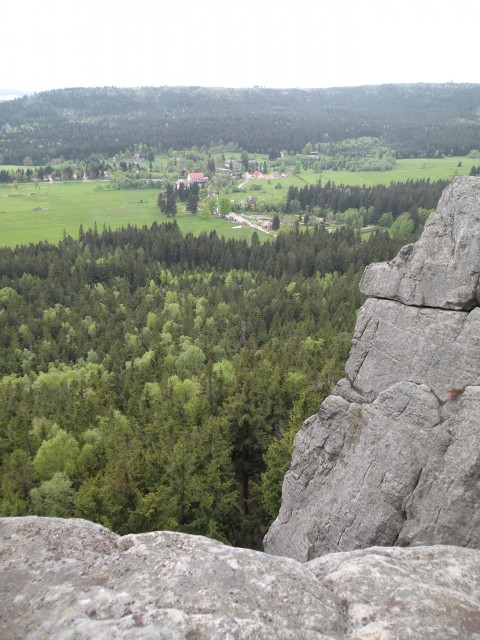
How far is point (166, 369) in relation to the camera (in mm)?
69438

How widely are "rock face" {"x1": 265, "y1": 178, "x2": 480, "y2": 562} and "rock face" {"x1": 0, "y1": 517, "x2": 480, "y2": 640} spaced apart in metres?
3.96

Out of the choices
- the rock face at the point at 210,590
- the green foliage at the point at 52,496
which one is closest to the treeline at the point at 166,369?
the green foliage at the point at 52,496

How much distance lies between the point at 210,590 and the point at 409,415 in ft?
38.7

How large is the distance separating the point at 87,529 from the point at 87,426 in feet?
115

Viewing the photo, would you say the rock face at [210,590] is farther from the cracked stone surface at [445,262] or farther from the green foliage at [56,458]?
the green foliage at [56,458]

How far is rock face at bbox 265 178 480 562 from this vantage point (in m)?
19.1

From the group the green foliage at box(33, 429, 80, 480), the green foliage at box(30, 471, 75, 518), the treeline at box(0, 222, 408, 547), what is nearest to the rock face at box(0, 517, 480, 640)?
the treeline at box(0, 222, 408, 547)

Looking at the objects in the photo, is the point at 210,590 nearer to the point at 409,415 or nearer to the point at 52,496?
the point at 409,415

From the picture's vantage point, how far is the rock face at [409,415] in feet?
62.6

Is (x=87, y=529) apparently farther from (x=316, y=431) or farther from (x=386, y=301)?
(x=386, y=301)

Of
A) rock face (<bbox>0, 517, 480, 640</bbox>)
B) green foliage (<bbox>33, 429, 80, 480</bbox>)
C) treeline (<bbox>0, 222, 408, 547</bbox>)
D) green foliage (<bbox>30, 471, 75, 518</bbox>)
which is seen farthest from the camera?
green foliage (<bbox>33, 429, 80, 480</bbox>)

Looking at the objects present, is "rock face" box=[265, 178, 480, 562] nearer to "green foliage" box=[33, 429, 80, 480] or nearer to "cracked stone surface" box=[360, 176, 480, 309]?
"cracked stone surface" box=[360, 176, 480, 309]

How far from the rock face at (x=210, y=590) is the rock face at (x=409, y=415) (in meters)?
3.96

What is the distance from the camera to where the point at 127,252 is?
140 m
